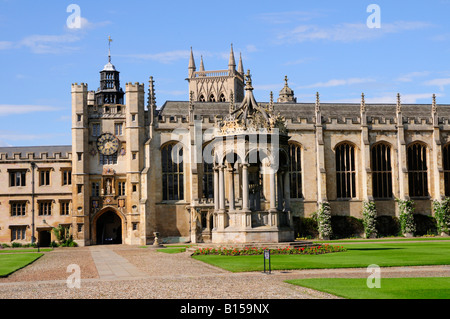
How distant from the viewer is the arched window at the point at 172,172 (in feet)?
184

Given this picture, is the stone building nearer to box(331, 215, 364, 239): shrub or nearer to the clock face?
the clock face

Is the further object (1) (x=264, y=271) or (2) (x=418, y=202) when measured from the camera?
(2) (x=418, y=202)

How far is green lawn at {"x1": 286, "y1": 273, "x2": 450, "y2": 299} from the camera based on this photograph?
15836 mm

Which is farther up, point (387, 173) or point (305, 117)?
point (305, 117)

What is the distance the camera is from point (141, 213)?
54.2 metres

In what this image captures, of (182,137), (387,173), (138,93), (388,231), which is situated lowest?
(388,231)

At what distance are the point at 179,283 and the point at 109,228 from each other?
4000 cm

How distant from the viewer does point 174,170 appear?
185 ft

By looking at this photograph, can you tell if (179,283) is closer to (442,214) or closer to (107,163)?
(107,163)

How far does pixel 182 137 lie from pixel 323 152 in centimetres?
1378

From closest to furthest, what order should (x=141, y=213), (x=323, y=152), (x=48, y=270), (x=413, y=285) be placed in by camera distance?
(x=413, y=285) → (x=48, y=270) → (x=141, y=213) → (x=323, y=152)
